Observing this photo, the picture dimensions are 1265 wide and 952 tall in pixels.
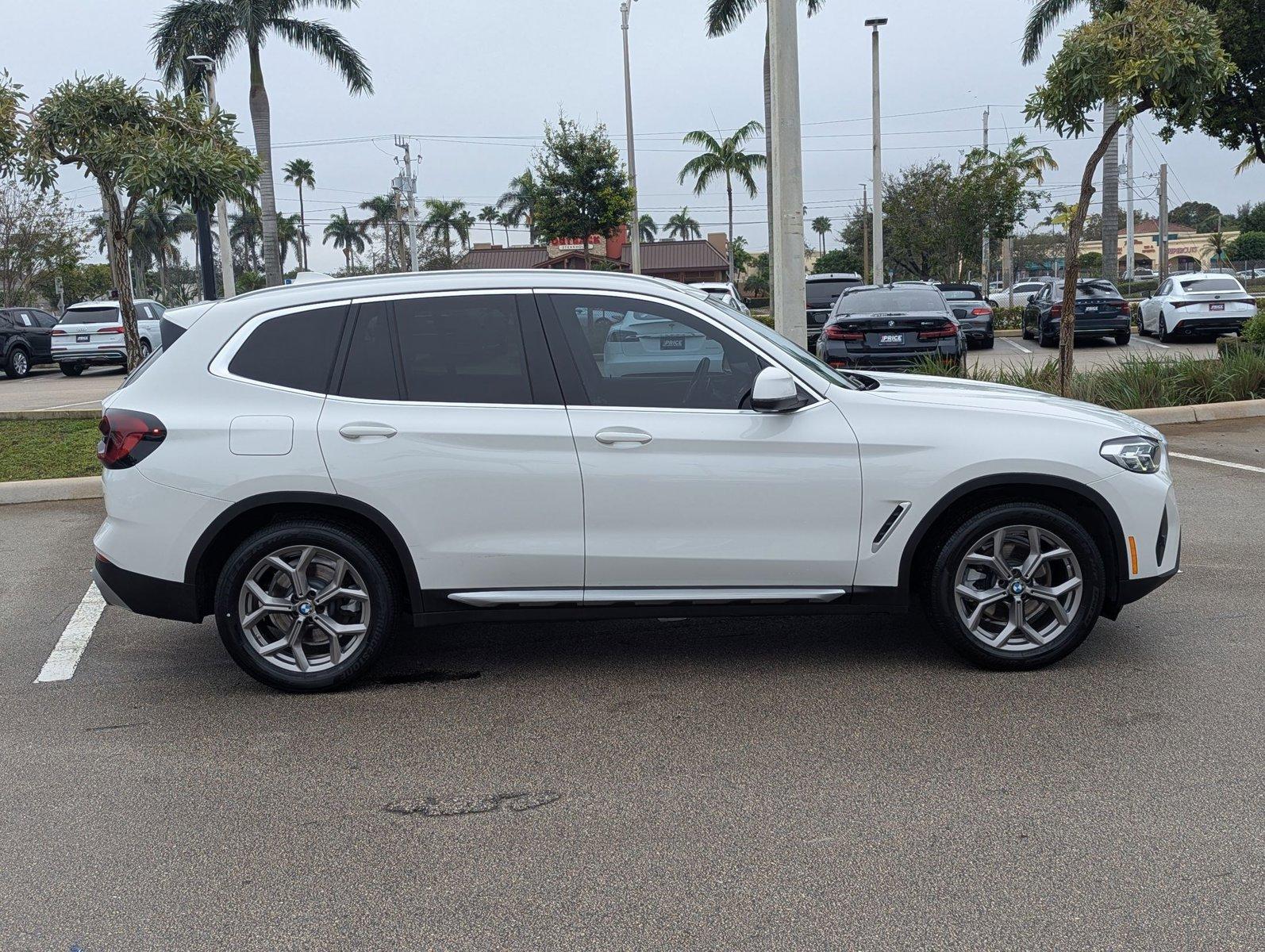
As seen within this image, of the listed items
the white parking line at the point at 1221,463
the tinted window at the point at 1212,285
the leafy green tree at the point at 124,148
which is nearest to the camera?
the white parking line at the point at 1221,463

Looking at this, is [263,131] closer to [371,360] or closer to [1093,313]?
[1093,313]

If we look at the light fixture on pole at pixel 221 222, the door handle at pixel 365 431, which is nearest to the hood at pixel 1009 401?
the door handle at pixel 365 431

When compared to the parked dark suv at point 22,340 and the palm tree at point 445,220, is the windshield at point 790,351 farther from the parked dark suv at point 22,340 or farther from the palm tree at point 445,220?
the palm tree at point 445,220

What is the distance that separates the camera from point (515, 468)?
5.00 metres

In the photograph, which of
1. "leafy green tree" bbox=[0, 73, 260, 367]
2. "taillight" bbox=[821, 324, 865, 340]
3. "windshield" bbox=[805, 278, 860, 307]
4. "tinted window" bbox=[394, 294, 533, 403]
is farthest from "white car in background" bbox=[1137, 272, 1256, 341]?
"tinted window" bbox=[394, 294, 533, 403]

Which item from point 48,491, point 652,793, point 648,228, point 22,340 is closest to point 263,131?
point 22,340

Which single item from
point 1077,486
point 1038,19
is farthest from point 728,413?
point 1038,19

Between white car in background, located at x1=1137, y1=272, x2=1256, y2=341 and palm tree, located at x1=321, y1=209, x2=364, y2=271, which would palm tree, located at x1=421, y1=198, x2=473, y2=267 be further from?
white car in background, located at x1=1137, y1=272, x2=1256, y2=341

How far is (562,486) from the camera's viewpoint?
501cm

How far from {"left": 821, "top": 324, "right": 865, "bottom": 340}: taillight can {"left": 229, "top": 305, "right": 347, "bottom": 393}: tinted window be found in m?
10.7

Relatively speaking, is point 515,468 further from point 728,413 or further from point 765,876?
point 765,876

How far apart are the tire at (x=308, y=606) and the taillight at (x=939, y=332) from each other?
11.1 metres

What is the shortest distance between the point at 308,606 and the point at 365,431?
2.64 ft

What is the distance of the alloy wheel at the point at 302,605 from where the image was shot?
16.7 ft
